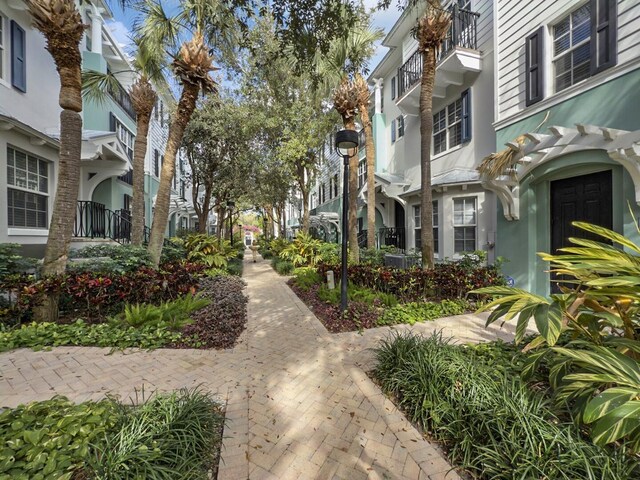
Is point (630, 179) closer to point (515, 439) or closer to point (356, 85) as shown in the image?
point (515, 439)

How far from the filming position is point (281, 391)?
129 inches

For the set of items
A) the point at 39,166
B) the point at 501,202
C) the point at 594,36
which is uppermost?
the point at 594,36

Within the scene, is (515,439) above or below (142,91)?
below

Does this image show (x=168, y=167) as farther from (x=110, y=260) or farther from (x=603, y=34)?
(x=603, y=34)

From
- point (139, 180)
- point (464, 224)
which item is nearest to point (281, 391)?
point (464, 224)

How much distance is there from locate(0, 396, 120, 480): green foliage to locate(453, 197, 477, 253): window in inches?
362

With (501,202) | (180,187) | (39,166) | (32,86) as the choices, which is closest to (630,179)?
(501,202)

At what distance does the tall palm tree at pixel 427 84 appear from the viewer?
21.7 feet

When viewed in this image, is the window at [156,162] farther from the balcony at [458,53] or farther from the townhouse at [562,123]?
the townhouse at [562,123]

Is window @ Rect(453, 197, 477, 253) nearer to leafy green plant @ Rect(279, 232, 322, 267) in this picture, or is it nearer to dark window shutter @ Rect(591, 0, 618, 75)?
dark window shutter @ Rect(591, 0, 618, 75)

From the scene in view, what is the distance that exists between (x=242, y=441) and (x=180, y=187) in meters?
24.8

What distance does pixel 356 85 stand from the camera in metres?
9.32

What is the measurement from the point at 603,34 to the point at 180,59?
28.2 ft

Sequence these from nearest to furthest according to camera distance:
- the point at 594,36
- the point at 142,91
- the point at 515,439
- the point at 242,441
Answer: the point at 515,439, the point at 242,441, the point at 594,36, the point at 142,91
